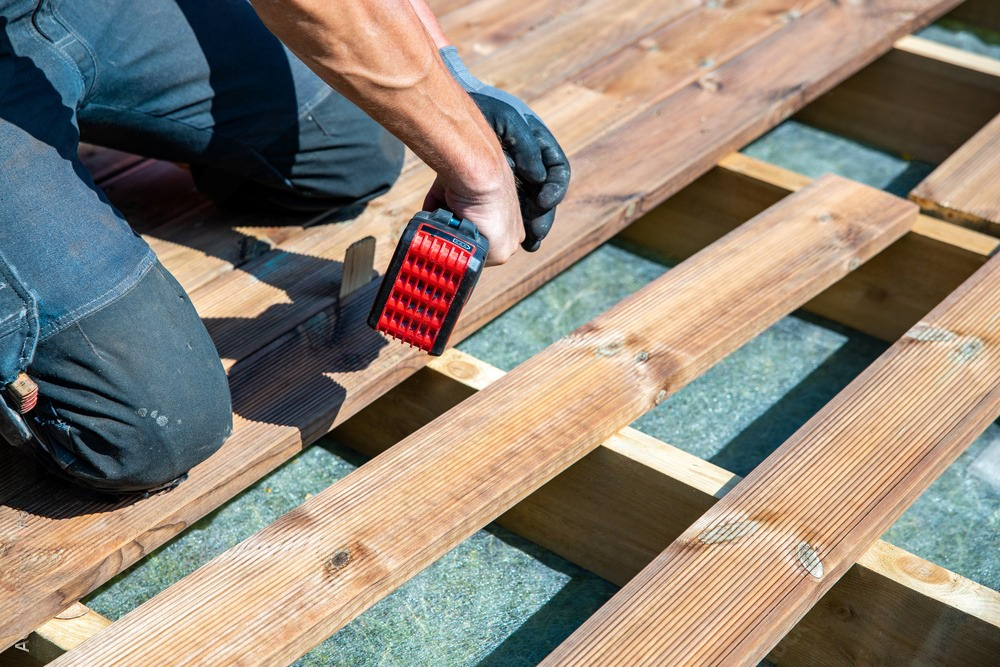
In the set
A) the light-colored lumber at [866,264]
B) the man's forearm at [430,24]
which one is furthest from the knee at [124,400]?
the light-colored lumber at [866,264]

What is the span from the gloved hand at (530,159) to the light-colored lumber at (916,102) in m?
1.37

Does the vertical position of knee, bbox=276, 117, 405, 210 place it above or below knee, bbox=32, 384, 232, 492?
above

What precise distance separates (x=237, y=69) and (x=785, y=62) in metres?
1.25

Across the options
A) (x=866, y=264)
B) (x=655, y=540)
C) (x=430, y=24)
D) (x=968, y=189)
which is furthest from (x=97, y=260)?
(x=968, y=189)

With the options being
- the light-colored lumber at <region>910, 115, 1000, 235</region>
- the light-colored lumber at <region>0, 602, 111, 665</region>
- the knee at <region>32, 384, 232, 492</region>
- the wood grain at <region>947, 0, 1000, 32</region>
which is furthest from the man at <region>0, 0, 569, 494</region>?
the wood grain at <region>947, 0, 1000, 32</region>

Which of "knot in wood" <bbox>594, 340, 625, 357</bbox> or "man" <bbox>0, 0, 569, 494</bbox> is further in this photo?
"knot in wood" <bbox>594, 340, 625, 357</bbox>

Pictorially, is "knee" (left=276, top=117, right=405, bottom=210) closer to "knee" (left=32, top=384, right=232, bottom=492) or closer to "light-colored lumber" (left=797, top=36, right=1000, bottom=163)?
"knee" (left=32, top=384, right=232, bottom=492)

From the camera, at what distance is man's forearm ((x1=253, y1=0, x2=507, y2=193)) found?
1177 millimetres

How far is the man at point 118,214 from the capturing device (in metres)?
1.25

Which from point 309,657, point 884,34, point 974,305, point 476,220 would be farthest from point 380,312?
point 884,34

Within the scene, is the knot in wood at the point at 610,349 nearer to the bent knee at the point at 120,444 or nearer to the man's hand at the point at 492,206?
the man's hand at the point at 492,206

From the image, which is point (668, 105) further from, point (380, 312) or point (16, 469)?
point (16, 469)

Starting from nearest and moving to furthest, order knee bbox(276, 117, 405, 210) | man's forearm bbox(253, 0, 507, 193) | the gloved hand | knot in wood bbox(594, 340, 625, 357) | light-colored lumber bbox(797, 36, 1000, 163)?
man's forearm bbox(253, 0, 507, 193) < the gloved hand < knot in wood bbox(594, 340, 625, 357) < knee bbox(276, 117, 405, 210) < light-colored lumber bbox(797, 36, 1000, 163)

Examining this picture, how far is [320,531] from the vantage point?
1309 mm
